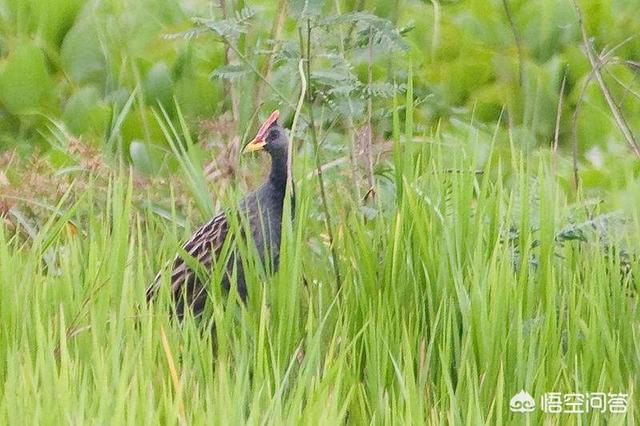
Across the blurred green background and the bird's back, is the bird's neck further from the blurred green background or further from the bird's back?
the blurred green background

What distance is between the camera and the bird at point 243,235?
371cm

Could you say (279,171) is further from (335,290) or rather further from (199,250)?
(335,290)

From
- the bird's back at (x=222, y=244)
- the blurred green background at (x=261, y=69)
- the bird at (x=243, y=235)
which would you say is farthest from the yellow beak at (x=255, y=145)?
the blurred green background at (x=261, y=69)

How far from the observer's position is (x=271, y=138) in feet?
13.3

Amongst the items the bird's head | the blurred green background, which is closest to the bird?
the bird's head

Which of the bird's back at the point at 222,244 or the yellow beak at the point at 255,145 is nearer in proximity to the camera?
the bird's back at the point at 222,244

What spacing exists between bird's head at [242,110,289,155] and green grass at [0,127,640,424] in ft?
1.85

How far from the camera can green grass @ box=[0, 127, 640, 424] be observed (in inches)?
106

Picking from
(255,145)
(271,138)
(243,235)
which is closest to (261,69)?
(271,138)

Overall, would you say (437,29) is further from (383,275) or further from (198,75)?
(383,275)

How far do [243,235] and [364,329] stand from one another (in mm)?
966

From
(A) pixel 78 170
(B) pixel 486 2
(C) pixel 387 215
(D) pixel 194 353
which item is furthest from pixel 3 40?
(D) pixel 194 353

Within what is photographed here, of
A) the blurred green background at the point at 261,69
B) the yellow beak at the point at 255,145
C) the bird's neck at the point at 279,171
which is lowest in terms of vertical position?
the bird's neck at the point at 279,171

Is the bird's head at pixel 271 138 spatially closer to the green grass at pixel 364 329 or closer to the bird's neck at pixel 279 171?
the bird's neck at pixel 279 171
